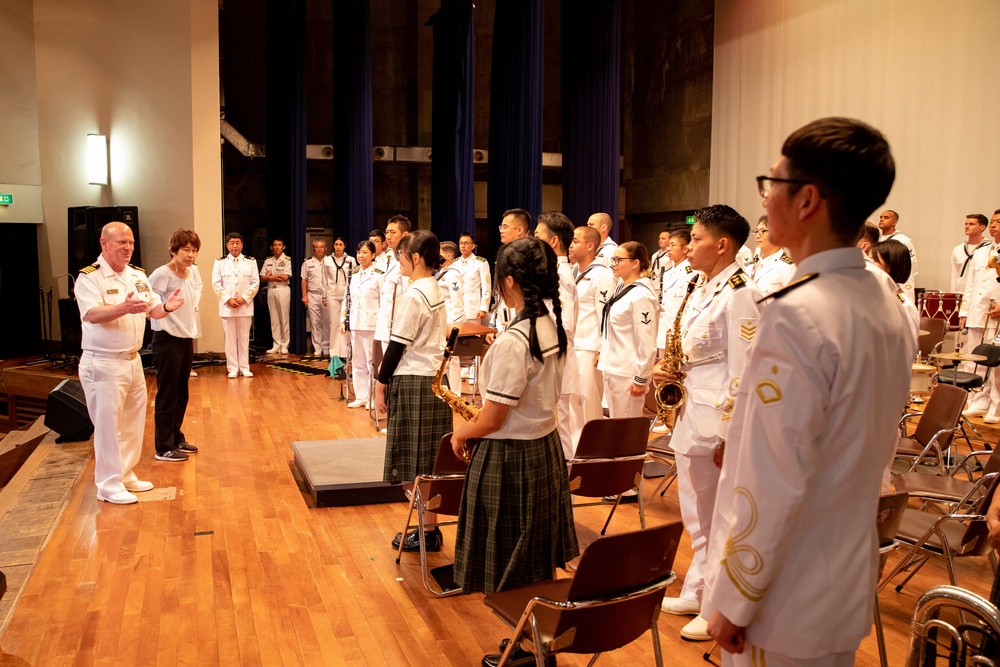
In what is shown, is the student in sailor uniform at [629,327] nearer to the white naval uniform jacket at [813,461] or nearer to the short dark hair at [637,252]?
the short dark hair at [637,252]

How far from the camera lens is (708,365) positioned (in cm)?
344

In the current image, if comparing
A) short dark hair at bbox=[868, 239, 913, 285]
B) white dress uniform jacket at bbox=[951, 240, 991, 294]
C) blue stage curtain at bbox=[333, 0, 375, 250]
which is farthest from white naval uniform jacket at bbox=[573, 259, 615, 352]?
blue stage curtain at bbox=[333, 0, 375, 250]

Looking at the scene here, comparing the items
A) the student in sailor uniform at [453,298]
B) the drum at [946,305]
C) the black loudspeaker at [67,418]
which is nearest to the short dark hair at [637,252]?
the student in sailor uniform at [453,298]

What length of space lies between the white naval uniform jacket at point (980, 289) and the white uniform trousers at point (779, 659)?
834 centimetres

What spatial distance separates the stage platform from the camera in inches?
→ 214

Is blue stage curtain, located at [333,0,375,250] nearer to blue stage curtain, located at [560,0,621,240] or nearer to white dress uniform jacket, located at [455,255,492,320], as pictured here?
blue stage curtain, located at [560,0,621,240]

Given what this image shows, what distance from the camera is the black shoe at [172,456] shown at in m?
6.59

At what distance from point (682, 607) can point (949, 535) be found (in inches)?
48.7

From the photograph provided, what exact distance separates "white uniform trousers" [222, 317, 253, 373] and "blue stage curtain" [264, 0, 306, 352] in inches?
96.2

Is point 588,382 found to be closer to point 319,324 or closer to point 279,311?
point 319,324

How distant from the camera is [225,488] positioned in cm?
586

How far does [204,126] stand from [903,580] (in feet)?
36.5

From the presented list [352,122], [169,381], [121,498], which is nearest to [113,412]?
[121,498]

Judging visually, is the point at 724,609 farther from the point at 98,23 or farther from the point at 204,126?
the point at 98,23
